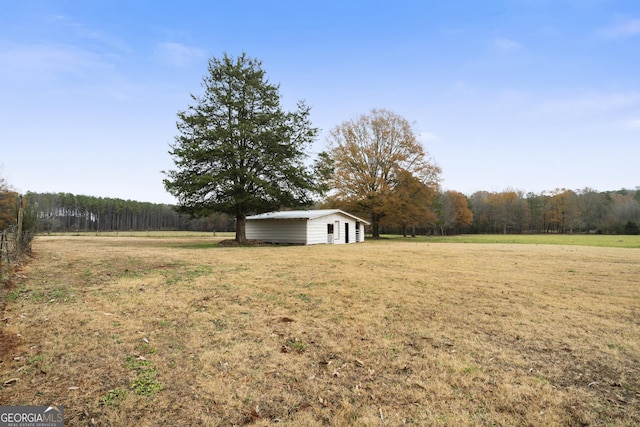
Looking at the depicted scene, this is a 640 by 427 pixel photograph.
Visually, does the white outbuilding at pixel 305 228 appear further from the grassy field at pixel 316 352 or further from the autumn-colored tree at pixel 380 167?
→ the grassy field at pixel 316 352

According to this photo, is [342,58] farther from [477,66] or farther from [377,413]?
[377,413]

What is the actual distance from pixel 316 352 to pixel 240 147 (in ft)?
62.4

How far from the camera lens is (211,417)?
2.73 meters

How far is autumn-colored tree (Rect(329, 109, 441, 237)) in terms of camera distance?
3369cm

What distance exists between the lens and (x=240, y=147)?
2114cm

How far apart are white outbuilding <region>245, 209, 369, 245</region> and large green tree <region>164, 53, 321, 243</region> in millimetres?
2545

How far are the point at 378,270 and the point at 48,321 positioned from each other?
8706 millimetres

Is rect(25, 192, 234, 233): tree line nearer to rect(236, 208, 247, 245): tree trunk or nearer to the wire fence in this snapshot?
rect(236, 208, 247, 245): tree trunk

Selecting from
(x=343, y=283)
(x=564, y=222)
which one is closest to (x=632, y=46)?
(x=343, y=283)

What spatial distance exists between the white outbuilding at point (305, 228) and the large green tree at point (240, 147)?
2.54 meters

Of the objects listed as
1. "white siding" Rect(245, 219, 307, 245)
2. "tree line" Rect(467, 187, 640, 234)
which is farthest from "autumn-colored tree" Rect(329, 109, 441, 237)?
"tree line" Rect(467, 187, 640, 234)

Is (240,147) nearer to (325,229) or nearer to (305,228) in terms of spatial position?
(305,228)

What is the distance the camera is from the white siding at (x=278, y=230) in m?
24.8

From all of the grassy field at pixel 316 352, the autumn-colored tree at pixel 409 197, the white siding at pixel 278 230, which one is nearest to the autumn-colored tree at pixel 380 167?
the autumn-colored tree at pixel 409 197
